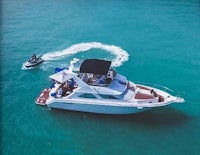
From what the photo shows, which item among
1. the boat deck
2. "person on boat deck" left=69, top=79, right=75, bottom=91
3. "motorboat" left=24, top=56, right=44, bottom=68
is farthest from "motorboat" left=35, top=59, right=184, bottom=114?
"motorboat" left=24, top=56, right=44, bottom=68

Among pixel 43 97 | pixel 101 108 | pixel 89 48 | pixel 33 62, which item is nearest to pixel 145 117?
pixel 101 108

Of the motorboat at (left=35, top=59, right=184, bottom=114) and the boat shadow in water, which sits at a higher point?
the motorboat at (left=35, top=59, right=184, bottom=114)

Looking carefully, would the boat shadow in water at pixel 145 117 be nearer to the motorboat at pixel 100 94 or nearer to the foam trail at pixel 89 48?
the motorboat at pixel 100 94

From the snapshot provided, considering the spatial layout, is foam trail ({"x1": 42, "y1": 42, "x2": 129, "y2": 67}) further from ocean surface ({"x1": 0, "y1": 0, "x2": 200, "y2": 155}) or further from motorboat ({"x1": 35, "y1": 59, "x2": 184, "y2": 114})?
motorboat ({"x1": 35, "y1": 59, "x2": 184, "y2": 114})

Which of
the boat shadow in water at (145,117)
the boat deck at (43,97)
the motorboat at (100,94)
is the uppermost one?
the motorboat at (100,94)

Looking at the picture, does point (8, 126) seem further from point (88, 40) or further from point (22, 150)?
point (88, 40)

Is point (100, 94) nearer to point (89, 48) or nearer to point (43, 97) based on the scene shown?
point (43, 97)

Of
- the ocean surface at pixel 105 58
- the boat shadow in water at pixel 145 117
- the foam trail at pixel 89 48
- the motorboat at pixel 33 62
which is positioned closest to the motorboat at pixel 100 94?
the boat shadow in water at pixel 145 117

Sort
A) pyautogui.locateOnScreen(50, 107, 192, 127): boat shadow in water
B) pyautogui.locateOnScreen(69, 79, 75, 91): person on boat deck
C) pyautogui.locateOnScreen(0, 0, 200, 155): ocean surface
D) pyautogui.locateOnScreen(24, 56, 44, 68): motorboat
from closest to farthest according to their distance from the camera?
pyautogui.locateOnScreen(0, 0, 200, 155): ocean surface < pyautogui.locateOnScreen(50, 107, 192, 127): boat shadow in water < pyautogui.locateOnScreen(69, 79, 75, 91): person on boat deck < pyautogui.locateOnScreen(24, 56, 44, 68): motorboat
